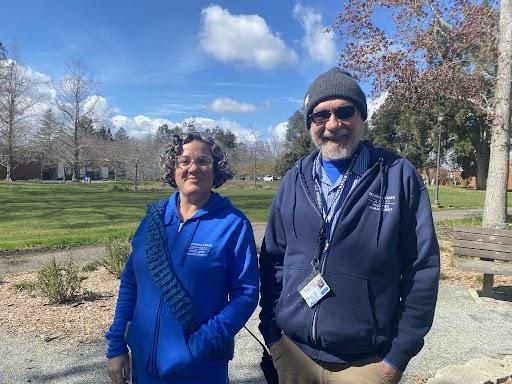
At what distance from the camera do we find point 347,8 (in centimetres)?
1168

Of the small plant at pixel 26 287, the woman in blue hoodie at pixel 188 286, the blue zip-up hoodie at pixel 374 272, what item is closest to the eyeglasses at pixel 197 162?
the woman in blue hoodie at pixel 188 286

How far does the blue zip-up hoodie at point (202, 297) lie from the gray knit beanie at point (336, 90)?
2.20 ft

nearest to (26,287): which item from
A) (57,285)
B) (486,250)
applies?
(57,285)

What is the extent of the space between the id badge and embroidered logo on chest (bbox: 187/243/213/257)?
46 cm

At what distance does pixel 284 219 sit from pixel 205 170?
0.46 meters

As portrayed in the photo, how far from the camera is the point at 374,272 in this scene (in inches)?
79.4

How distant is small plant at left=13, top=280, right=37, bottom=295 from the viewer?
19.5 feet

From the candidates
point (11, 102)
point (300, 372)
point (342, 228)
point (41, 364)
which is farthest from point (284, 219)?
point (11, 102)

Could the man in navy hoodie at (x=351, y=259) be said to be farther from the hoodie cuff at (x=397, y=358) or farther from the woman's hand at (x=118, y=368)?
the woman's hand at (x=118, y=368)

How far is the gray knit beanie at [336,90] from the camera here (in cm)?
215

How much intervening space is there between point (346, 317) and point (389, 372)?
0.29 m

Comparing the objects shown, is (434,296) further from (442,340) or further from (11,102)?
(11,102)

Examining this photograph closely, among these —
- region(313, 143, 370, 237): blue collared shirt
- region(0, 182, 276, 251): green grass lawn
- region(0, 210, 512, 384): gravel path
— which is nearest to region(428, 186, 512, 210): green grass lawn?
region(0, 182, 276, 251): green grass lawn

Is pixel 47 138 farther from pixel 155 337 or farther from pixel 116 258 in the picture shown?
pixel 155 337
